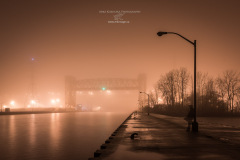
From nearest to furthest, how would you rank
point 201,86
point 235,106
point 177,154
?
point 177,154, point 235,106, point 201,86

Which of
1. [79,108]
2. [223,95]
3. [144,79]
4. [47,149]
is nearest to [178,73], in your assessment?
[223,95]

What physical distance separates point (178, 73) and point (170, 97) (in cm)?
647

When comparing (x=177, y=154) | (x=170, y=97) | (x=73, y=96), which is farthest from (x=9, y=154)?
(x=73, y=96)

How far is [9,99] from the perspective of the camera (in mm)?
155000

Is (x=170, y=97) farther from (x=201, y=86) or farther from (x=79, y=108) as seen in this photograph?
(x=79, y=108)

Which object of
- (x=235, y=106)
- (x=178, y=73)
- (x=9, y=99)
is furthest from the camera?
(x=9, y=99)

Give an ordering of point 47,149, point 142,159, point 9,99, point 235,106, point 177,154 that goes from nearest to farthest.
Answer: point 142,159, point 177,154, point 47,149, point 235,106, point 9,99

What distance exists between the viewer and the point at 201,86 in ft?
230

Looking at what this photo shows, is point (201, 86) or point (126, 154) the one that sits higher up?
point (201, 86)

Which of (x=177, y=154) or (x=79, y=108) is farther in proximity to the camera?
(x=79, y=108)

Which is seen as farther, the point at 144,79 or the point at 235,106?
the point at 144,79

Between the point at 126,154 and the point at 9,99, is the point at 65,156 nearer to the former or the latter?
the point at 126,154

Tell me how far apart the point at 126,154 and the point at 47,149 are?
4.43 m

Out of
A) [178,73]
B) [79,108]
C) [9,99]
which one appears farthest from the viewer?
[79,108]
